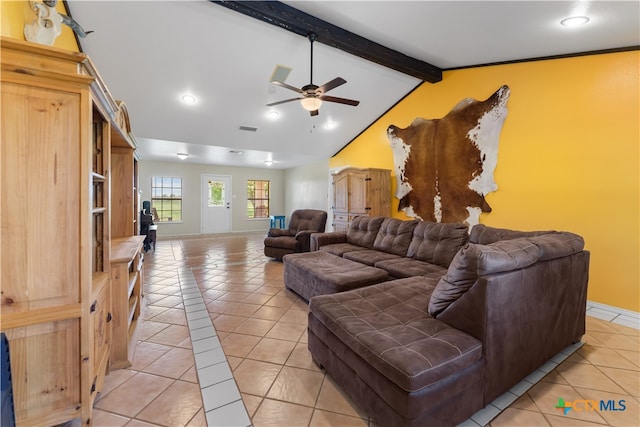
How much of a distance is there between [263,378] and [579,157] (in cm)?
385

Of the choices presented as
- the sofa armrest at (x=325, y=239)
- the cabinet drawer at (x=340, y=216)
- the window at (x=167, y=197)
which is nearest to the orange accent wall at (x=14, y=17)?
the sofa armrest at (x=325, y=239)

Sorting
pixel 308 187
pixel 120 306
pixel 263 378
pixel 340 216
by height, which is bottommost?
pixel 263 378

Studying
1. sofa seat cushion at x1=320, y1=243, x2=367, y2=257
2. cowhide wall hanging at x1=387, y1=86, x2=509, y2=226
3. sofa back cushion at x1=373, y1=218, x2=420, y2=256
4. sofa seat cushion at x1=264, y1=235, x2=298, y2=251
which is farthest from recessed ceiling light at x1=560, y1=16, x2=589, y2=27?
sofa seat cushion at x1=264, y1=235, x2=298, y2=251

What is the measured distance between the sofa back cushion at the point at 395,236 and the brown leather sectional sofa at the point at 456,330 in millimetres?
1285

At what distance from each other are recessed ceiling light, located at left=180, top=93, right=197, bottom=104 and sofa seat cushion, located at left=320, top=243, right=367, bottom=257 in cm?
298

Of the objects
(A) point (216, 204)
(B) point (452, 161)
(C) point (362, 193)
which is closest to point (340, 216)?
(C) point (362, 193)

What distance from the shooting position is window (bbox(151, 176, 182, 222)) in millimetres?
8098

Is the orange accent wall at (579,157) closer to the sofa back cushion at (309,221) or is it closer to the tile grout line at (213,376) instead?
the sofa back cushion at (309,221)

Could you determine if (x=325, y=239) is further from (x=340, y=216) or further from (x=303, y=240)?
(x=340, y=216)

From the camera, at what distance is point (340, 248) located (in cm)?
397

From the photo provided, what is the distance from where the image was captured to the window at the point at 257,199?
9.55m

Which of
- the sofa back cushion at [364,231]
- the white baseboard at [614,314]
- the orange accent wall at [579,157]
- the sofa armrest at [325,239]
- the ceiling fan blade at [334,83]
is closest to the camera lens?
the white baseboard at [614,314]

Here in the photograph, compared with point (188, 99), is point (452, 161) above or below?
below

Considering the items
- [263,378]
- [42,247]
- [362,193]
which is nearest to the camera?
[42,247]
